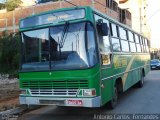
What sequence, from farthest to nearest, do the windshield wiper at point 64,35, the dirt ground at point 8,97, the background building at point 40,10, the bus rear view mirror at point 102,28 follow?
the background building at point 40,10 → the dirt ground at point 8,97 → the bus rear view mirror at point 102,28 → the windshield wiper at point 64,35

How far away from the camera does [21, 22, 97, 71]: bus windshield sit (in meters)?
8.62

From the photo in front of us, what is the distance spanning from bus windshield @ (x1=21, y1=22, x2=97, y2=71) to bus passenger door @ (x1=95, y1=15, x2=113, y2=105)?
468 millimetres

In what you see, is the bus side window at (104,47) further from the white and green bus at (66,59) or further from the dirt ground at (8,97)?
the dirt ground at (8,97)

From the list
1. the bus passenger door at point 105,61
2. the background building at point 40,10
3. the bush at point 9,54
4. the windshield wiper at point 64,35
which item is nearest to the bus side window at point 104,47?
the bus passenger door at point 105,61

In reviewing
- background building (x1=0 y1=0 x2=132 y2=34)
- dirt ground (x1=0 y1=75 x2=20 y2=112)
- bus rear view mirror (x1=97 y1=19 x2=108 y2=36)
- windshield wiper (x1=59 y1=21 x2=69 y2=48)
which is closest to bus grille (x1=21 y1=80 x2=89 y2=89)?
windshield wiper (x1=59 y1=21 x2=69 y2=48)

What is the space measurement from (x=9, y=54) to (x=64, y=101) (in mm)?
7318

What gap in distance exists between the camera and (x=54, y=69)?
29.0ft

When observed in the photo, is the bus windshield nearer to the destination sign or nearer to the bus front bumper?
the destination sign

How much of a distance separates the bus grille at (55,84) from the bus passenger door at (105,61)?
692 millimetres

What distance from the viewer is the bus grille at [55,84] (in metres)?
8.55

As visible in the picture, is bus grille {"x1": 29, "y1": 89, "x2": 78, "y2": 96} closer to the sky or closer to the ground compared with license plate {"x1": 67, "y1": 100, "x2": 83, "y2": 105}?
closer to the sky

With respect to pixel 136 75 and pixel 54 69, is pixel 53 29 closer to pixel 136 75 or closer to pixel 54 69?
pixel 54 69

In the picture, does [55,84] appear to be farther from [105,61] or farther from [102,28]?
[102,28]

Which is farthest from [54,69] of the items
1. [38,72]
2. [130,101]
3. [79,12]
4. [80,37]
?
[130,101]
